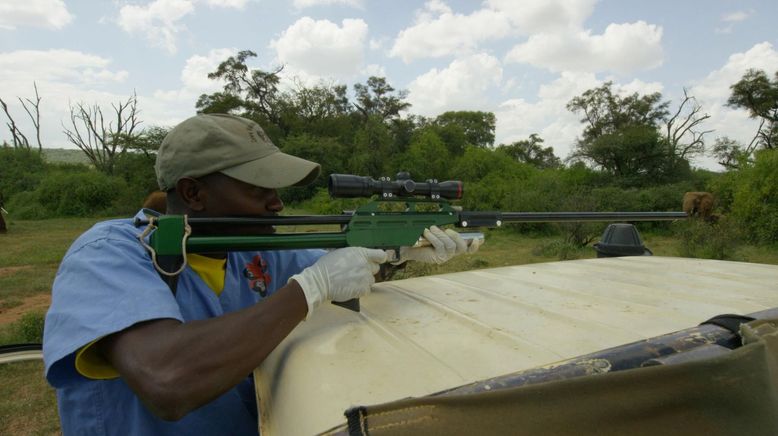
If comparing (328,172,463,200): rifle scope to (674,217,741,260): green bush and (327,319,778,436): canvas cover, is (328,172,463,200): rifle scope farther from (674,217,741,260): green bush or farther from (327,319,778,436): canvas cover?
(674,217,741,260): green bush

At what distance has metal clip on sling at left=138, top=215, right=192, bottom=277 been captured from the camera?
154 centimetres

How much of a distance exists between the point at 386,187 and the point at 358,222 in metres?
0.29

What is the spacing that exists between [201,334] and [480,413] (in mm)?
831

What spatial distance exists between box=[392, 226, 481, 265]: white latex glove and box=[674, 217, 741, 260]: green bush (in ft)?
31.9

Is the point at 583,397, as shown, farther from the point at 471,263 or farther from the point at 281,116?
the point at 281,116

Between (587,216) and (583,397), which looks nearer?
(583,397)

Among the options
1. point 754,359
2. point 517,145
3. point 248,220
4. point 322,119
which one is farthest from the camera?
point 517,145

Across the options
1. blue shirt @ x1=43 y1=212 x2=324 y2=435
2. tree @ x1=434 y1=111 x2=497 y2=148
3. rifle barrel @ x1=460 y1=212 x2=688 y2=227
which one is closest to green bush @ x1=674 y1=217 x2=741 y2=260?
rifle barrel @ x1=460 y1=212 x2=688 y2=227

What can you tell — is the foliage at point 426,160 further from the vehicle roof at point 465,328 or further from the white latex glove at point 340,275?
the white latex glove at point 340,275

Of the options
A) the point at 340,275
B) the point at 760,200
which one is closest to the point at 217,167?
the point at 340,275

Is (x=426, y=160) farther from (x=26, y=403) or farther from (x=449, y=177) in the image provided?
(x=26, y=403)

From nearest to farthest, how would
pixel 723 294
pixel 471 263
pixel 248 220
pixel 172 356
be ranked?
pixel 172 356 < pixel 248 220 < pixel 723 294 < pixel 471 263

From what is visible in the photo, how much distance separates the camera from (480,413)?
35.7 inches

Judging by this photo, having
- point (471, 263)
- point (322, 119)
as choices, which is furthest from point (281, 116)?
point (471, 263)
